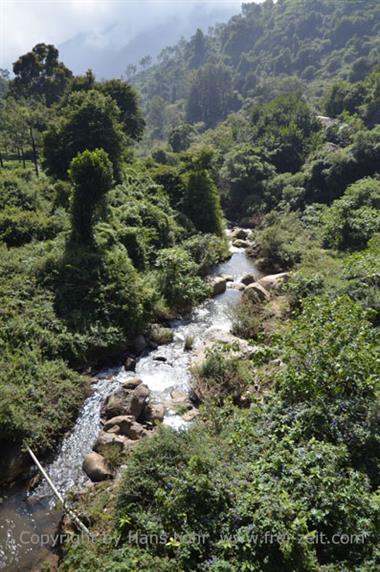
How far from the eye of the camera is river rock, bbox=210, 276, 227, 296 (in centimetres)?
2142

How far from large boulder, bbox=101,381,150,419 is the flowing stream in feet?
1.57

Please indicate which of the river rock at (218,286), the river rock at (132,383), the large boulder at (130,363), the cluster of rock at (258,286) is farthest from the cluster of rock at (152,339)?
the river rock at (218,286)

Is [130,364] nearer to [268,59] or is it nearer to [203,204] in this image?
[203,204]

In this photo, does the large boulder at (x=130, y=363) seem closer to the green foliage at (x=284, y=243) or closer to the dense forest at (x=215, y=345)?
the dense forest at (x=215, y=345)

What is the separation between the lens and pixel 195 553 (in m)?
6.12

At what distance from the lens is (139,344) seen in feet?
52.3

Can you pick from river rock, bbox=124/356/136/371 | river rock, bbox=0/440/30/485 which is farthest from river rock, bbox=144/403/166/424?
river rock, bbox=0/440/30/485

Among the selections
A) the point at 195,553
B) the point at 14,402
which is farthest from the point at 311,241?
the point at 195,553

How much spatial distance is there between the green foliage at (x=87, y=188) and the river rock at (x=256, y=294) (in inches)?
319

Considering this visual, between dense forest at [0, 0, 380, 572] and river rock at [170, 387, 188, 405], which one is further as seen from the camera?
river rock at [170, 387, 188, 405]

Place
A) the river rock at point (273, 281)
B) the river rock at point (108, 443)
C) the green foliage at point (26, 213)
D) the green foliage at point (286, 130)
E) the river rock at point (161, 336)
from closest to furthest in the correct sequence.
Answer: the river rock at point (108, 443)
the river rock at point (161, 336)
the green foliage at point (26, 213)
the river rock at point (273, 281)
the green foliage at point (286, 130)

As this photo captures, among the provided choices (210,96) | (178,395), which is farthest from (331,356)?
(210,96)

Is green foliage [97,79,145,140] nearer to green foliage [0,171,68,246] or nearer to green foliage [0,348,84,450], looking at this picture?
green foliage [0,171,68,246]

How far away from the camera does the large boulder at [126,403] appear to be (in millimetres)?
11766
